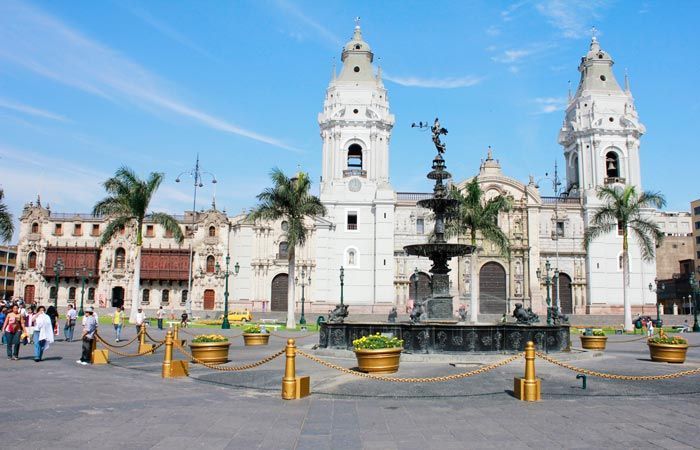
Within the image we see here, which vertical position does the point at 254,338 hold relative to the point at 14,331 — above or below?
below

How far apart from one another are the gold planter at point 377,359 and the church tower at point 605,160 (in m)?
44.7

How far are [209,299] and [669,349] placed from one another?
1809 inches

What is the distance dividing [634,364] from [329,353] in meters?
9.38

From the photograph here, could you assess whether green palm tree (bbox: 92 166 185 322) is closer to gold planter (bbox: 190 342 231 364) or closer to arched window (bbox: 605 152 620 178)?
gold planter (bbox: 190 342 231 364)

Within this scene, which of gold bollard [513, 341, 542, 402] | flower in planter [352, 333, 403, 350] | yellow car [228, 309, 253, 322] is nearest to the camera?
gold bollard [513, 341, 542, 402]

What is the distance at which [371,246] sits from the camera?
5409 centimetres

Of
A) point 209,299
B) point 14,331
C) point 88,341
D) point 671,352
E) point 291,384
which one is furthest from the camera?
point 209,299

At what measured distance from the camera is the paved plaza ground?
808 centimetres

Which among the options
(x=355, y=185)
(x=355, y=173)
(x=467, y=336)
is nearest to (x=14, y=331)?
(x=467, y=336)

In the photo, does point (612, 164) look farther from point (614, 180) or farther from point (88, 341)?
point (88, 341)

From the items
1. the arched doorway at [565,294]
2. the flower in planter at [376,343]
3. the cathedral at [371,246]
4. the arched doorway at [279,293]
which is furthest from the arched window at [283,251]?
the flower in planter at [376,343]

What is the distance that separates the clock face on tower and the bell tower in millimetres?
21716

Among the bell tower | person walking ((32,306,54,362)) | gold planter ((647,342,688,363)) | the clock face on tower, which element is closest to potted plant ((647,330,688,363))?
gold planter ((647,342,688,363))

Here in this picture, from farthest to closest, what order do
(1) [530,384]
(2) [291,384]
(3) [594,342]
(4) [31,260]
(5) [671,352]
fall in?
(4) [31,260] → (3) [594,342] → (5) [671,352] → (2) [291,384] → (1) [530,384]
